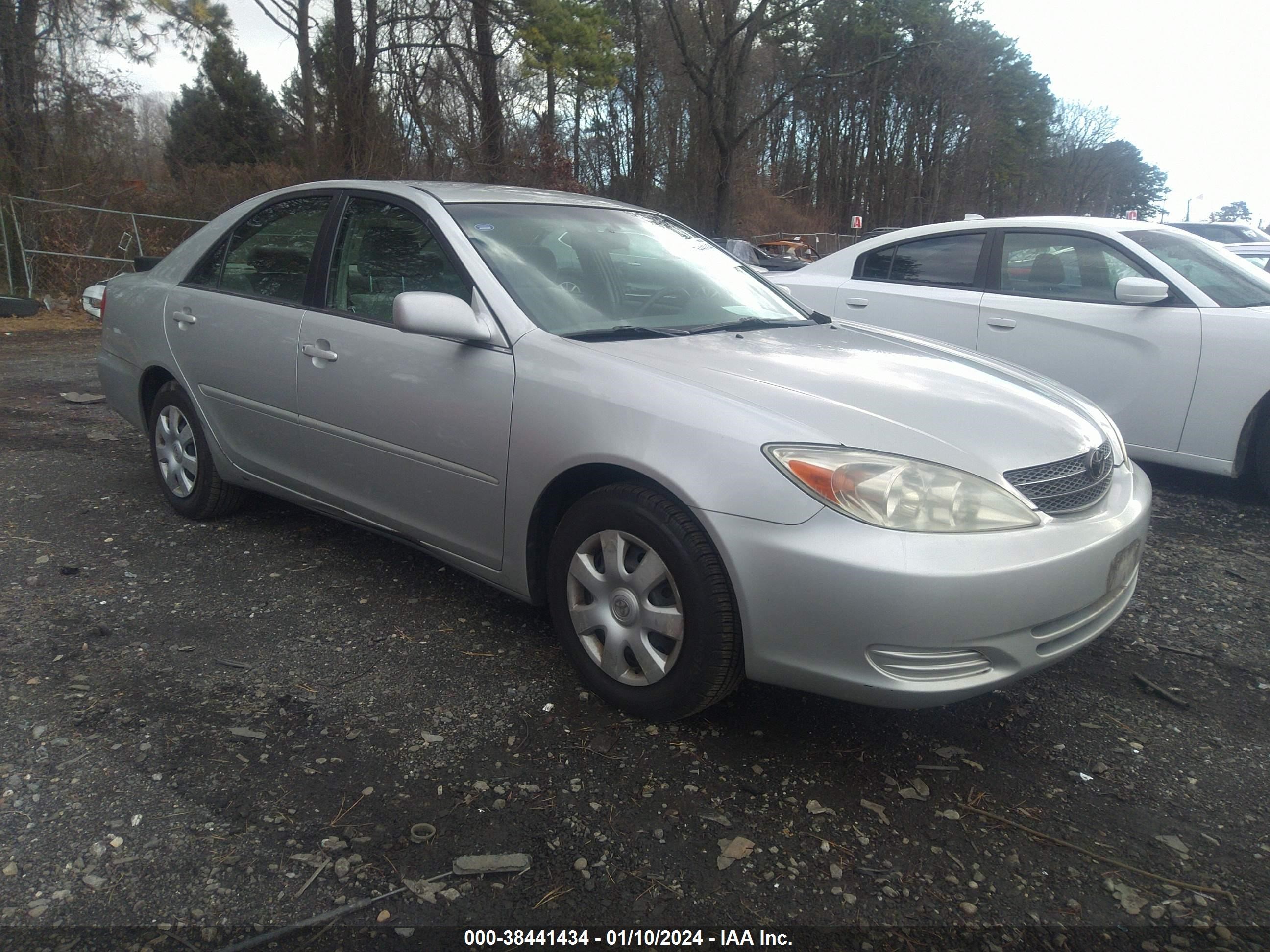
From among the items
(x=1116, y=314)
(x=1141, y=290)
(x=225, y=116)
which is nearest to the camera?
(x=1141, y=290)

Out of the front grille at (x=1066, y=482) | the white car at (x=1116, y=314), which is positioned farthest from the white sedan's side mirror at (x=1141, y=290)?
the front grille at (x=1066, y=482)

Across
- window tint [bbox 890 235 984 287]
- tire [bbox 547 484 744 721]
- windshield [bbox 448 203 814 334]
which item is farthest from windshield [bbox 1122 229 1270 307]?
tire [bbox 547 484 744 721]

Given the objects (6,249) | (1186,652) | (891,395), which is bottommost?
(1186,652)

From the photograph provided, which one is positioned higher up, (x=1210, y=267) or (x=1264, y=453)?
(x=1210, y=267)

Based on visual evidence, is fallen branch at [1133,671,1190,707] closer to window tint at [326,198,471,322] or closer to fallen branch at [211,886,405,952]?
fallen branch at [211,886,405,952]

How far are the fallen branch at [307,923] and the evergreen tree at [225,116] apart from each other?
33623 millimetres

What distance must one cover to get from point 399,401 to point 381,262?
65 cm

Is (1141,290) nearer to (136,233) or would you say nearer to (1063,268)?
(1063,268)

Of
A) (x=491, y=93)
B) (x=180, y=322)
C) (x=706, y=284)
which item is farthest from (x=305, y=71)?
(x=706, y=284)

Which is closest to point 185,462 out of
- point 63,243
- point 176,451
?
point 176,451

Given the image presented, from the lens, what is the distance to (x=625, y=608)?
8.80 ft

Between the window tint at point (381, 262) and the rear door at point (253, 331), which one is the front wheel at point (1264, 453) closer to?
the window tint at point (381, 262)

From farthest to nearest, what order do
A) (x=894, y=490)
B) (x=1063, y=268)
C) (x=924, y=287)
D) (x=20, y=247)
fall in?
(x=20, y=247) → (x=924, y=287) → (x=1063, y=268) → (x=894, y=490)

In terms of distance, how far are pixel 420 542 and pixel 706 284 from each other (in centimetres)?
149
